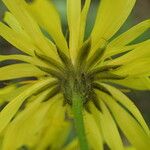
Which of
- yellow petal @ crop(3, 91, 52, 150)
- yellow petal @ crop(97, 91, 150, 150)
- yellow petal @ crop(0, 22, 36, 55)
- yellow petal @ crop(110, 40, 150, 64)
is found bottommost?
yellow petal @ crop(97, 91, 150, 150)

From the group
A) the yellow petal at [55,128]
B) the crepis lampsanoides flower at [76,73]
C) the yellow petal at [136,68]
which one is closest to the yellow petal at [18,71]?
the crepis lampsanoides flower at [76,73]

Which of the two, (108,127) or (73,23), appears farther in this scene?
(108,127)

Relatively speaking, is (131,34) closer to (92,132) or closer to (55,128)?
(92,132)

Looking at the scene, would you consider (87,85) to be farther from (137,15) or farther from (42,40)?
(137,15)

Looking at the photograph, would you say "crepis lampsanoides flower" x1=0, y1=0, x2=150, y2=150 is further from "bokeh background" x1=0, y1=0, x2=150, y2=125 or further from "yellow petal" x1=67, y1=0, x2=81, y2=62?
"bokeh background" x1=0, y1=0, x2=150, y2=125

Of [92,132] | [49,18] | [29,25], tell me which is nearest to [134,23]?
[92,132]

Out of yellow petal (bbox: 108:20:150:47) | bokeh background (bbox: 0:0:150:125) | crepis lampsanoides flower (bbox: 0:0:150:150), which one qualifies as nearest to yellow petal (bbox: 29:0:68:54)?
crepis lampsanoides flower (bbox: 0:0:150:150)
